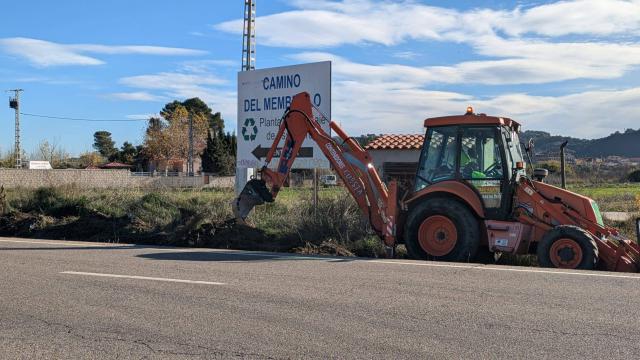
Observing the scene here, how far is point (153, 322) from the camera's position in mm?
6656

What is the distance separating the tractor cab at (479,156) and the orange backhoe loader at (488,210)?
0.02 metres

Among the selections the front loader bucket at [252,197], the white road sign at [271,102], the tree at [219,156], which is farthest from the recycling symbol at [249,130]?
the tree at [219,156]

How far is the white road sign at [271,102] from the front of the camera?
1934cm

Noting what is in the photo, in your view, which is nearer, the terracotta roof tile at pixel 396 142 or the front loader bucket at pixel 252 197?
the front loader bucket at pixel 252 197

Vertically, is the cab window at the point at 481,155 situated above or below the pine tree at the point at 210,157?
below

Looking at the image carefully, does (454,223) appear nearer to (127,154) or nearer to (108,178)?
(108,178)

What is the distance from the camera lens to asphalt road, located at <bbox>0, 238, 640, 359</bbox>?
572cm

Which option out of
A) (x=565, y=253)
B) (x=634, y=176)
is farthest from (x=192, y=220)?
(x=634, y=176)

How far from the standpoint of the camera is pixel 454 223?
11.5 m

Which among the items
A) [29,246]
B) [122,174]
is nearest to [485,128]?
[29,246]

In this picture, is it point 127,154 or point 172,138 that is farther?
point 127,154

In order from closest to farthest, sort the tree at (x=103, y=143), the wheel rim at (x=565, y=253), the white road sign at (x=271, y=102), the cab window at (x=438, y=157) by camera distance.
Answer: the wheel rim at (x=565, y=253), the cab window at (x=438, y=157), the white road sign at (x=271, y=102), the tree at (x=103, y=143)

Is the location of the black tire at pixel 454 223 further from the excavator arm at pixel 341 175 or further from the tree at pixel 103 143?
the tree at pixel 103 143

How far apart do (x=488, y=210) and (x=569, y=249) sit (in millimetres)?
→ 1600
